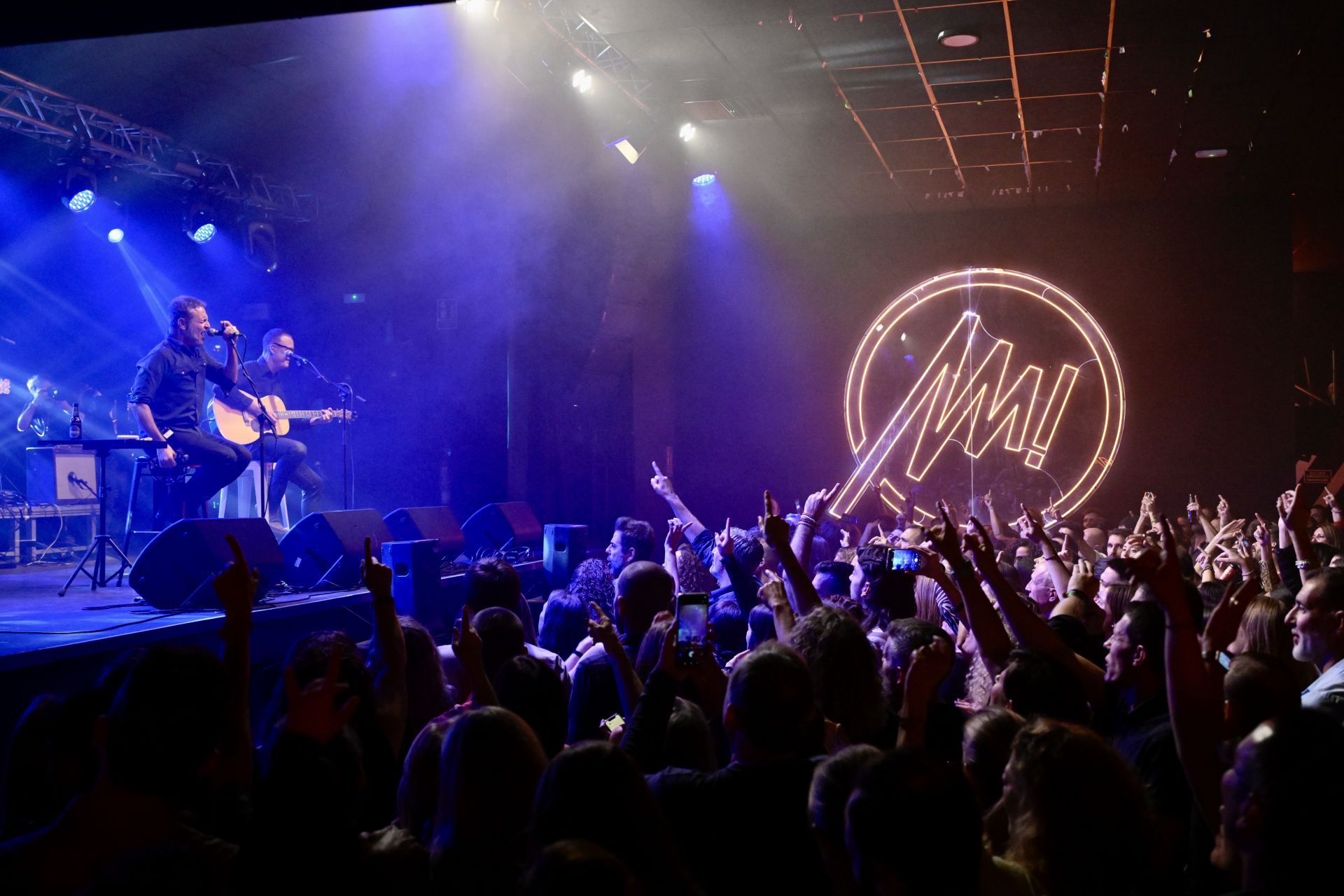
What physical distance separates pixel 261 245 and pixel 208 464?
326cm

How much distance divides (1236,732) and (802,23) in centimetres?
655

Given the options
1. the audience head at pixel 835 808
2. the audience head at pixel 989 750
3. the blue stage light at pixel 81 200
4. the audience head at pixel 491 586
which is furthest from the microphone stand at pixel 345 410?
the audience head at pixel 835 808

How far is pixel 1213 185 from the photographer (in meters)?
11.4

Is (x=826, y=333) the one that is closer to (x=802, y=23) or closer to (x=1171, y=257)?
(x=1171, y=257)

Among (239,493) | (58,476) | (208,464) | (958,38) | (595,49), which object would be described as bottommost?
(239,493)

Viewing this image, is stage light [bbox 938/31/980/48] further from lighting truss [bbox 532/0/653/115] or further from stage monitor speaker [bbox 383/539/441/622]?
stage monitor speaker [bbox 383/539/441/622]

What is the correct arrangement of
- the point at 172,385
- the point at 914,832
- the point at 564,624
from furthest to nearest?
1. the point at 172,385
2. the point at 564,624
3. the point at 914,832

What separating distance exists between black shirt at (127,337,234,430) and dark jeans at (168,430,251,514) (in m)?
0.14

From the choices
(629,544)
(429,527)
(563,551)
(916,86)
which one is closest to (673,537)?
(629,544)

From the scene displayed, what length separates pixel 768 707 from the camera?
1.96 metres

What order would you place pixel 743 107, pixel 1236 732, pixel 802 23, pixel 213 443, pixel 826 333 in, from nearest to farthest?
pixel 1236 732 → pixel 213 443 → pixel 802 23 → pixel 743 107 → pixel 826 333

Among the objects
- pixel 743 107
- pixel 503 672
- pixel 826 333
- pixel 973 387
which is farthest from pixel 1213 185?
pixel 503 672

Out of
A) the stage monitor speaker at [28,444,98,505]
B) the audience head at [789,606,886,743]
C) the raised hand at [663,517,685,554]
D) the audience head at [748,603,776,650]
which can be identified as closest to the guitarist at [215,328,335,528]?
the stage monitor speaker at [28,444,98,505]

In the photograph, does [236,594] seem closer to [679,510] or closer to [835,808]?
[835,808]
